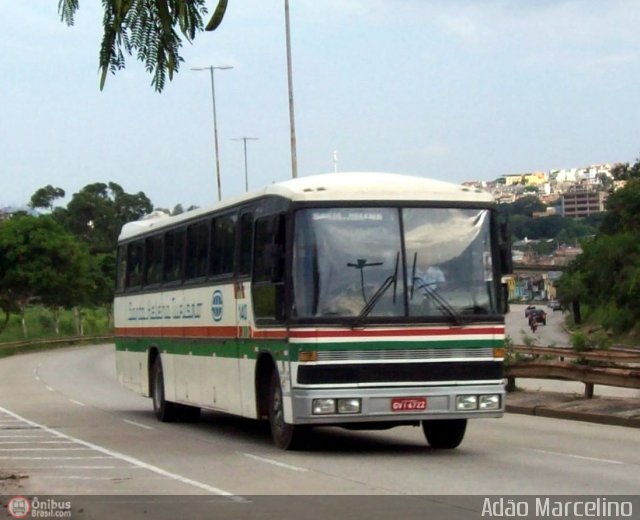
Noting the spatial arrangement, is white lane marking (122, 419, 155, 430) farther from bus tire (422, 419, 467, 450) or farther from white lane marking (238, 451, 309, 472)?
bus tire (422, 419, 467, 450)

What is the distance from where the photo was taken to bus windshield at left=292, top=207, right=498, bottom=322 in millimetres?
15828

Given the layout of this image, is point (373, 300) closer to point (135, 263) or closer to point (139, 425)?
point (139, 425)

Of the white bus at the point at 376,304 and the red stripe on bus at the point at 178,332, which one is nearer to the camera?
the white bus at the point at 376,304

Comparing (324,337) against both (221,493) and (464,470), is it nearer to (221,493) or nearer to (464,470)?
(464,470)

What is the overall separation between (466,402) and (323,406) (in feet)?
5.52

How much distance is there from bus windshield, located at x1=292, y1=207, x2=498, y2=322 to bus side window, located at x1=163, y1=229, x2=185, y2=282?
6029 millimetres

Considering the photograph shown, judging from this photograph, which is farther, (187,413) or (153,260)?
(153,260)

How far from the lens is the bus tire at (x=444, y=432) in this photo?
17.2 metres

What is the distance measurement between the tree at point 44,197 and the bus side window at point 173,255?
91510 millimetres

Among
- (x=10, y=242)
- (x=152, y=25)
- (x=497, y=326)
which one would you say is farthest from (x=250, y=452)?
(x=10, y=242)

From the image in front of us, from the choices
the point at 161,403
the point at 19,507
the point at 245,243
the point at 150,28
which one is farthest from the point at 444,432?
the point at 150,28

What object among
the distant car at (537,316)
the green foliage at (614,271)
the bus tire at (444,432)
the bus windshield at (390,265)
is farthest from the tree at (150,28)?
the distant car at (537,316)

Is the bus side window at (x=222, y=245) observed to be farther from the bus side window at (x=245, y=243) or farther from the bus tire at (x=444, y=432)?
the bus tire at (x=444, y=432)

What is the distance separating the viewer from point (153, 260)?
78.0 ft
